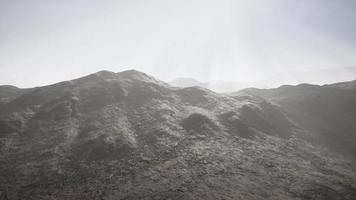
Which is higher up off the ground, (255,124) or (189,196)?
(255,124)

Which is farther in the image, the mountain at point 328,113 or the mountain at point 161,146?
the mountain at point 328,113

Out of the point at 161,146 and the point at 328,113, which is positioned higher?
the point at 328,113

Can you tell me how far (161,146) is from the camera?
70.7ft

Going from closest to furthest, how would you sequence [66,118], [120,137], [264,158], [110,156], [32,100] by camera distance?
[110,156]
[264,158]
[120,137]
[66,118]
[32,100]

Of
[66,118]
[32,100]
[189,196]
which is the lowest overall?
[189,196]

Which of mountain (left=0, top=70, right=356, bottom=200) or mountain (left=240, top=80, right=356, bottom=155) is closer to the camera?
mountain (left=0, top=70, right=356, bottom=200)

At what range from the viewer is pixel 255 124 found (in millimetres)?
29891

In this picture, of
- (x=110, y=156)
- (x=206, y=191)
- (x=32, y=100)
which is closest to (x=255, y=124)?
(x=206, y=191)

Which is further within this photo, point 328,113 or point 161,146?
point 328,113

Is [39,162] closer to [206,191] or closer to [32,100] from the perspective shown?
[206,191]

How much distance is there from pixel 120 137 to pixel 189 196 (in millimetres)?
11112

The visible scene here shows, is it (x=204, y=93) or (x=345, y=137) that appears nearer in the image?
(x=345, y=137)

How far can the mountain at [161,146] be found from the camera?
596 inches

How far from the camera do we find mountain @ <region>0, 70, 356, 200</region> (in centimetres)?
1515
